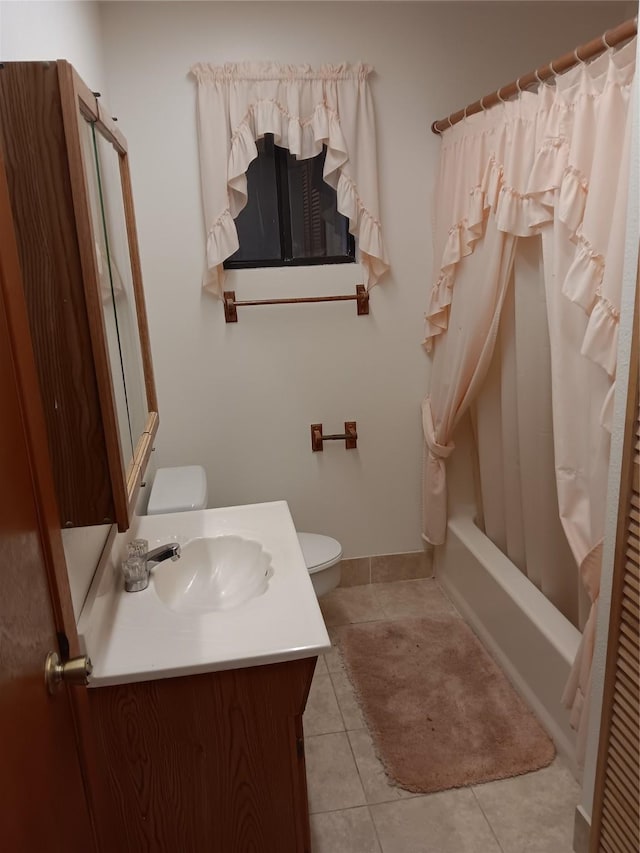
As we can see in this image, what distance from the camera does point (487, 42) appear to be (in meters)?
2.79

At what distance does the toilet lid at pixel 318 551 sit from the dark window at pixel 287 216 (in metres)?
1.18

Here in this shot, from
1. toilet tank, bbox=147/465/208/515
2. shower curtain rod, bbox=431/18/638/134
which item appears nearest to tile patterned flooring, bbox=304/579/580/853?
toilet tank, bbox=147/465/208/515

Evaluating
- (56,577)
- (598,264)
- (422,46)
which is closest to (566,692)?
(598,264)

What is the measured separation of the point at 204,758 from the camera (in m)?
1.43

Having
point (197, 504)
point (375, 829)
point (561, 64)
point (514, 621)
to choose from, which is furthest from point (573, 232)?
point (375, 829)

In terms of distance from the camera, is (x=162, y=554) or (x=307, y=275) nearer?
(x=162, y=554)

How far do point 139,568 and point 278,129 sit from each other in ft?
6.08

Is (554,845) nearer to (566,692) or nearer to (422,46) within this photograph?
(566,692)

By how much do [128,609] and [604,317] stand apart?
138cm

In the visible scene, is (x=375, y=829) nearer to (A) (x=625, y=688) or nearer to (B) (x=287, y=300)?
(A) (x=625, y=688)

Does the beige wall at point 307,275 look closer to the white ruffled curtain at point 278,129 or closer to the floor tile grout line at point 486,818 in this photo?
the white ruffled curtain at point 278,129

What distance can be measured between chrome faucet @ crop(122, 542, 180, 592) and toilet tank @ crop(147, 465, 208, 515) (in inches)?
27.4

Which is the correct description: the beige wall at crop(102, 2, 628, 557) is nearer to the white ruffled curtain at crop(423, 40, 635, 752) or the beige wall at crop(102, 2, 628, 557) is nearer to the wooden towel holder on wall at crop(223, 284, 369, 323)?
the wooden towel holder on wall at crop(223, 284, 369, 323)

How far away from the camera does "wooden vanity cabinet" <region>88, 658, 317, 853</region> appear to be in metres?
1.38
